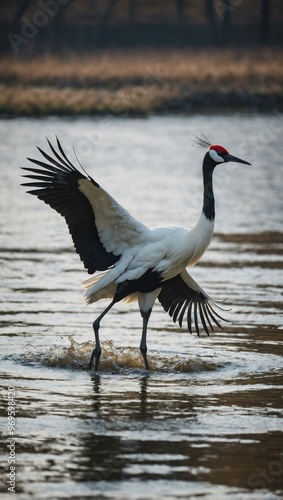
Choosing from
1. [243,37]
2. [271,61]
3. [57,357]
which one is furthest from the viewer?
[243,37]

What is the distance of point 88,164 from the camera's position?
22359 mm

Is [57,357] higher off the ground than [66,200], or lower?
lower

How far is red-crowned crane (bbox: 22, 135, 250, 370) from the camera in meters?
9.03

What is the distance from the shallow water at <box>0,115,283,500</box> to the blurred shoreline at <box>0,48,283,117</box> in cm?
1109

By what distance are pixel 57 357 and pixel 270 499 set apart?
3.34 meters

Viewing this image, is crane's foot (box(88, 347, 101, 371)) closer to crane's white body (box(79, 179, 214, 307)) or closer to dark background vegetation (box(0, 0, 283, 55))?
crane's white body (box(79, 179, 214, 307))

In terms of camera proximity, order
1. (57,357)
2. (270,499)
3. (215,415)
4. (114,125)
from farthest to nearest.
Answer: (114,125) < (57,357) < (215,415) < (270,499)

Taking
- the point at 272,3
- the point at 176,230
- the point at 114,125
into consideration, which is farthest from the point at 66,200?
the point at 272,3

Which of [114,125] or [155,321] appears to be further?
[114,125]

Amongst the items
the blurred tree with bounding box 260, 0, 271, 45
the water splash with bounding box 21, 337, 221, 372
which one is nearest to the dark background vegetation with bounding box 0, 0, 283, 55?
the blurred tree with bounding box 260, 0, 271, 45

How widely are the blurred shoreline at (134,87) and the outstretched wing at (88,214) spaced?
19.0 m

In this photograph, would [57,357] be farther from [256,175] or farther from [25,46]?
[25,46]

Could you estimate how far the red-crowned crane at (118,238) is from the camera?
29.6 feet

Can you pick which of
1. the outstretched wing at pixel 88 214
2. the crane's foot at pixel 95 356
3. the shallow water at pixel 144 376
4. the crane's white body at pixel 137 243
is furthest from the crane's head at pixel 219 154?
the crane's foot at pixel 95 356
